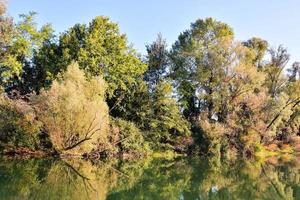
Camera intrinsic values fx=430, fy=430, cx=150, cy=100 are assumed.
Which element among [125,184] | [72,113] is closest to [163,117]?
[72,113]

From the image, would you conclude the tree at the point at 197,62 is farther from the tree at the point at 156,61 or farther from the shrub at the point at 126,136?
the shrub at the point at 126,136

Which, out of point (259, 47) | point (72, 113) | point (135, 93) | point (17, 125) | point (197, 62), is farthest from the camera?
point (259, 47)

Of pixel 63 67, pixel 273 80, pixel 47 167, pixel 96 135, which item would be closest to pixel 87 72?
pixel 63 67

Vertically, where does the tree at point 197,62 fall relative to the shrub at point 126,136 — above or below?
above

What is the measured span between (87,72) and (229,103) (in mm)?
16816

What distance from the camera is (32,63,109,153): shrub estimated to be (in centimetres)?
2811

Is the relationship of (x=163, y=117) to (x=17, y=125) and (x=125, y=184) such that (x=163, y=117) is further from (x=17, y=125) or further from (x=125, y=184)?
(x=125, y=184)

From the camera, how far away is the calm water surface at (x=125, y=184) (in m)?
15.8

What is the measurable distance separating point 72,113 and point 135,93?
42.6 ft

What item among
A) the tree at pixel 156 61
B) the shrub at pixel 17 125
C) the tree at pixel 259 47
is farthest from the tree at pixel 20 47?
the tree at pixel 259 47

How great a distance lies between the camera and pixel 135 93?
4069 centimetres

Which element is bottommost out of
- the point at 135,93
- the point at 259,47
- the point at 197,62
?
the point at 135,93

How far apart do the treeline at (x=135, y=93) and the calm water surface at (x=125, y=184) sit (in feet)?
13.0

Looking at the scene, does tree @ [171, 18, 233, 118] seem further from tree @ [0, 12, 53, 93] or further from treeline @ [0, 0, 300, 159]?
tree @ [0, 12, 53, 93]
